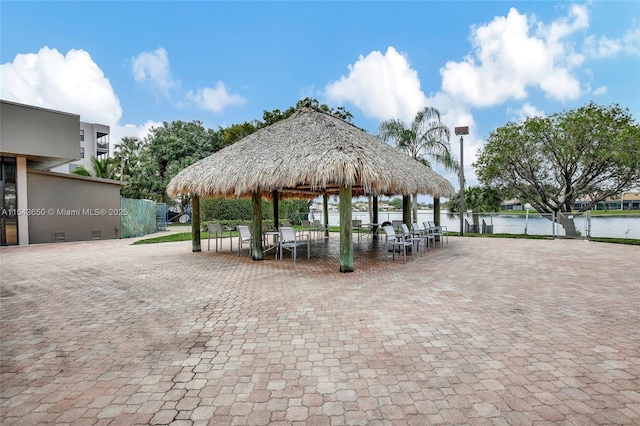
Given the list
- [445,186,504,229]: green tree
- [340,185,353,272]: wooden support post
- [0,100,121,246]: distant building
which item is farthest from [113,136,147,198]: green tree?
[445,186,504,229]: green tree

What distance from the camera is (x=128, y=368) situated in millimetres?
3023

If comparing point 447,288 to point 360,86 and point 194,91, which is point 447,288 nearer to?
point 360,86

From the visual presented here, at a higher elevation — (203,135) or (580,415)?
(203,135)

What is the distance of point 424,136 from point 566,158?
767 cm

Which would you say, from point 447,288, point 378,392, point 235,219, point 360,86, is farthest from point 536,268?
point 235,219

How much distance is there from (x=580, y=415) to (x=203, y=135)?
3229 centimetres

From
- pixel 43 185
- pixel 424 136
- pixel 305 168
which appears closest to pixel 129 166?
pixel 43 185

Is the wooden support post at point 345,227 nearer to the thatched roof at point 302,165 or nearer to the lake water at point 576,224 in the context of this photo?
the thatched roof at point 302,165

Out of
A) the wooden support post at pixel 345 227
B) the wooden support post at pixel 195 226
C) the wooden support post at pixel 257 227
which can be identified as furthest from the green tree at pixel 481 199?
the wooden support post at pixel 195 226

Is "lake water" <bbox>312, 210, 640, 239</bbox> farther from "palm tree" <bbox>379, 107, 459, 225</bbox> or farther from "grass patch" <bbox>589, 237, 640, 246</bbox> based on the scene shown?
"palm tree" <bbox>379, 107, 459, 225</bbox>

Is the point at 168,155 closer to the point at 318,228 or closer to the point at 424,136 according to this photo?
the point at 318,228

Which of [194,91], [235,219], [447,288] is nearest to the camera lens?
[447,288]

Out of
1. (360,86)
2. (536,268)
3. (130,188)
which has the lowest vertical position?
(536,268)

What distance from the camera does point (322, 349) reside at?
3.40 m
